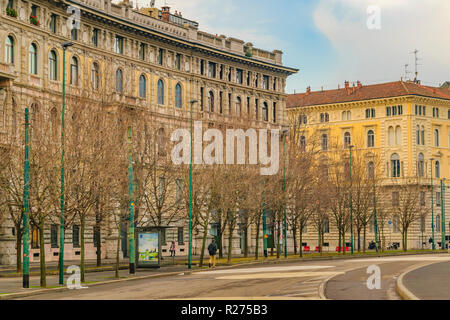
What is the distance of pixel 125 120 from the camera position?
5481 cm

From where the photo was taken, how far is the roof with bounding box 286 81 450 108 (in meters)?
111

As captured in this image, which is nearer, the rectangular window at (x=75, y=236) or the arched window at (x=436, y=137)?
the rectangular window at (x=75, y=236)

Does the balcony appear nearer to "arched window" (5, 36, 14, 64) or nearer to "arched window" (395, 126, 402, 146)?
"arched window" (5, 36, 14, 64)

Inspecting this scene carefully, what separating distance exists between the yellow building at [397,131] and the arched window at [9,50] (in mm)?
53122

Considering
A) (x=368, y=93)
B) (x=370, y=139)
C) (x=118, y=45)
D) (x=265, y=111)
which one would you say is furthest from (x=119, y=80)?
(x=370, y=139)

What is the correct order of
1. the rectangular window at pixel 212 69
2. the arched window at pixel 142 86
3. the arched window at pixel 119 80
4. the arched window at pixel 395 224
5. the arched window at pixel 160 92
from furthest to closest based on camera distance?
the arched window at pixel 395 224 → the rectangular window at pixel 212 69 → the arched window at pixel 160 92 → the arched window at pixel 142 86 → the arched window at pixel 119 80

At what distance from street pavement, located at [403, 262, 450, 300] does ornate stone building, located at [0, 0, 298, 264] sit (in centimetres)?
2005

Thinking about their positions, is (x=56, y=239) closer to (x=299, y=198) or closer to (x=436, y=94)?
(x=299, y=198)

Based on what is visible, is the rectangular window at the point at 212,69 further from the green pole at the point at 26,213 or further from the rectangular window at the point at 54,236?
the green pole at the point at 26,213

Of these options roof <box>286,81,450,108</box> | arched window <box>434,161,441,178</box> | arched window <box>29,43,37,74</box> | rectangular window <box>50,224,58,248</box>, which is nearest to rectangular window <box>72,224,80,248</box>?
rectangular window <box>50,224,58,248</box>

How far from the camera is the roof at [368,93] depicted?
111m

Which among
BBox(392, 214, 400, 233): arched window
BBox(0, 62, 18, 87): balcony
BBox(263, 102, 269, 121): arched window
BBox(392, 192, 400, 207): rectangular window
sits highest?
BBox(263, 102, 269, 121): arched window

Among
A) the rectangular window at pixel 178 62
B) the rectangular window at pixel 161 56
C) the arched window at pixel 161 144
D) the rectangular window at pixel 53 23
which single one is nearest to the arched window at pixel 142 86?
the rectangular window at pixel 161 56

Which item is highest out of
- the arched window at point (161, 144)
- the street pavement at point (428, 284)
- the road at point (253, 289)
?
the arched window at point (161, 144)
